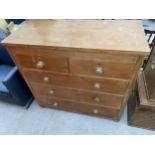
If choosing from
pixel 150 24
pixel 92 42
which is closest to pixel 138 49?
pixel 92 42

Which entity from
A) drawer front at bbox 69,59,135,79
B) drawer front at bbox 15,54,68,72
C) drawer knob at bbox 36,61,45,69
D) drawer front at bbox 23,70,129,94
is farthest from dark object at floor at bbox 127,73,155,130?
drawer knob at bbox 36,61,45,69

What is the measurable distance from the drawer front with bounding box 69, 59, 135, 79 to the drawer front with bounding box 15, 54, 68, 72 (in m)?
0.08

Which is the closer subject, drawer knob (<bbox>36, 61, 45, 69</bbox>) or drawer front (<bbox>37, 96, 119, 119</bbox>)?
drawer knob (<bbox>36, 61, 45, 69</bbox>)

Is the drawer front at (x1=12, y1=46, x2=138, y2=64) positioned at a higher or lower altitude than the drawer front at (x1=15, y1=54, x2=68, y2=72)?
higher

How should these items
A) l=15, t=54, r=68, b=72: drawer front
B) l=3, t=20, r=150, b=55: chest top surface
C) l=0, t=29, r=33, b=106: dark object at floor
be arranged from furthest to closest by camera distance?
l=0, t=29, r=33, b=106: dark object at floor → l=15, t=54, r=68, b=72: drawer front → l=3, t=20, r=150, b=55: chest top surface

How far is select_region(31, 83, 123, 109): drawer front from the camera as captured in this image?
52.3 inches

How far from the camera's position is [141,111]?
1.40 m

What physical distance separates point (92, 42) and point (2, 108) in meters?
1.57

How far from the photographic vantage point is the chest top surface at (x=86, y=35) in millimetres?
930

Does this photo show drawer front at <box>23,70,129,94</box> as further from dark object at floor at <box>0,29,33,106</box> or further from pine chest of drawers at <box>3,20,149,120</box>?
dark object at floor at <box>0,29,33,106</box>

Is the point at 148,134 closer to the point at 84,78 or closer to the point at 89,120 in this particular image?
the point at 89,120

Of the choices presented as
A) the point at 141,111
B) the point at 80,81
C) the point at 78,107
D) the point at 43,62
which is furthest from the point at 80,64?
the point at 141,111
